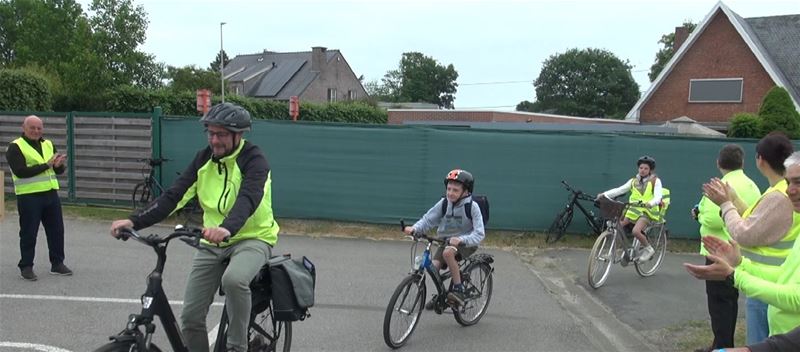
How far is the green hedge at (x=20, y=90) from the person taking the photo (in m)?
14.9

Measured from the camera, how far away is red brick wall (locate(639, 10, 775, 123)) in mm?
31422

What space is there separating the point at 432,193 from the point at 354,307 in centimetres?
480

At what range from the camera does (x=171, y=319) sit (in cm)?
361

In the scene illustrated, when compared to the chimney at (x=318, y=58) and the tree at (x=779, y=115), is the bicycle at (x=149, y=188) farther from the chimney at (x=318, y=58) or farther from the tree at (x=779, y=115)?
the chimney at (x=318, y=58)

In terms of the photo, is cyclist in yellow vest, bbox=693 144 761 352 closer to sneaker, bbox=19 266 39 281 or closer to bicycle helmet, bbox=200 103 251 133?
bicycle helmet, bbox=200 103 251 133

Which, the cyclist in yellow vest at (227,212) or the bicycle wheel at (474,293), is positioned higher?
the cyclist in yellow vest at (227,212)

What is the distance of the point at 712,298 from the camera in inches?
199

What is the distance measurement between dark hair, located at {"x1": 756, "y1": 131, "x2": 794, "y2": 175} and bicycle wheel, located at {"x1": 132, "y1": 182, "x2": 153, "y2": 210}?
10.1m

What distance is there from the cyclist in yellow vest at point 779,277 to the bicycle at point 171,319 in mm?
2545

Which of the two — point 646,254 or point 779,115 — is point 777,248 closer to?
point 646,254

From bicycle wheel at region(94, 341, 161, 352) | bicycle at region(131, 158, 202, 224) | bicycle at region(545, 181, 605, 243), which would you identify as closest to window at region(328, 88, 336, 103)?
bicycle at region(131, 158, 202, 224)

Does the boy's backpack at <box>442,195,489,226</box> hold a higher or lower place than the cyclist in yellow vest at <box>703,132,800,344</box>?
lower

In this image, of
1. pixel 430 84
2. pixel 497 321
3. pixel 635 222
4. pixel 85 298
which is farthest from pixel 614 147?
pixel 430 84

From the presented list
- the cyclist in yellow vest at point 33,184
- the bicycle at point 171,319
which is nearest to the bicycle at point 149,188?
the cyclist in yellow vest at point 33,184
